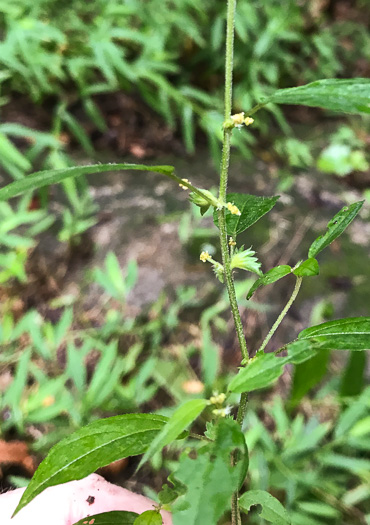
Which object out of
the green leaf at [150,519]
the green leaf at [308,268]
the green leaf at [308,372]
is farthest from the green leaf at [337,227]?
the green leaf at [308,372]

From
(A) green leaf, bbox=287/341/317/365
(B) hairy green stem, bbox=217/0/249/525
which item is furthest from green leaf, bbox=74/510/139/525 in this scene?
(A) green leaf, bbox=287/341/317/365

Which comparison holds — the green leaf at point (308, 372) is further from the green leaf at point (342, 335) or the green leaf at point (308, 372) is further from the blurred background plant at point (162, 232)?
the green leaf at point (342, 335)

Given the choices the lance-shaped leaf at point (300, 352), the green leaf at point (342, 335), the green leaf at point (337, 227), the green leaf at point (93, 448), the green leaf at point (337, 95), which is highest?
the green leaf at point (337, 95)

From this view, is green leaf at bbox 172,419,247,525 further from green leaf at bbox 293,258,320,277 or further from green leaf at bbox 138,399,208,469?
green leaf at bbox 293,258,320,277

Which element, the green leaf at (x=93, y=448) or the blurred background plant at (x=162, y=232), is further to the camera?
the blurred background plant at (x=162, y=232)

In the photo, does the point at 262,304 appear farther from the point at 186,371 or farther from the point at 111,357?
the point at 111,357

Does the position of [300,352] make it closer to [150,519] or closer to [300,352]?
[300,352]

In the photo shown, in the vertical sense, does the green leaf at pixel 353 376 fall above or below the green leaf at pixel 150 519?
below
